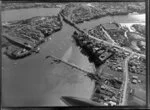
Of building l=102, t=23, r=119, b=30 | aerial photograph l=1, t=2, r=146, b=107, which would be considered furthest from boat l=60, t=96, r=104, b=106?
building l=102, t=23, r=119, b=30

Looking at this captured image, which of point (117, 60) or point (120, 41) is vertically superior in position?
point (120, 41)

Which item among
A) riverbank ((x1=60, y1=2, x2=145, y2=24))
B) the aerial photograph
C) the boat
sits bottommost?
the boat

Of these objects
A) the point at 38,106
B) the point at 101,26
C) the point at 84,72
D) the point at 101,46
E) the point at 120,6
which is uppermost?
the point at 120,6

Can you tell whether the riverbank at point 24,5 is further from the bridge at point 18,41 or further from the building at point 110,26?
the building at point 110,26

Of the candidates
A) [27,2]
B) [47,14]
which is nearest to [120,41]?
[47,14]

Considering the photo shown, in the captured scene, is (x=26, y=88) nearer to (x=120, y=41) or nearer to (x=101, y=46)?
(x=101, y=46)

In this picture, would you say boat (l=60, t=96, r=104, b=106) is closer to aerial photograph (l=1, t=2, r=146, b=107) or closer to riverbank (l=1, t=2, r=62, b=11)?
aerial photograph (l=1, t=2, r=146, b=107)

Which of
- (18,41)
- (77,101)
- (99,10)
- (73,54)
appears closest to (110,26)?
(99,10)
